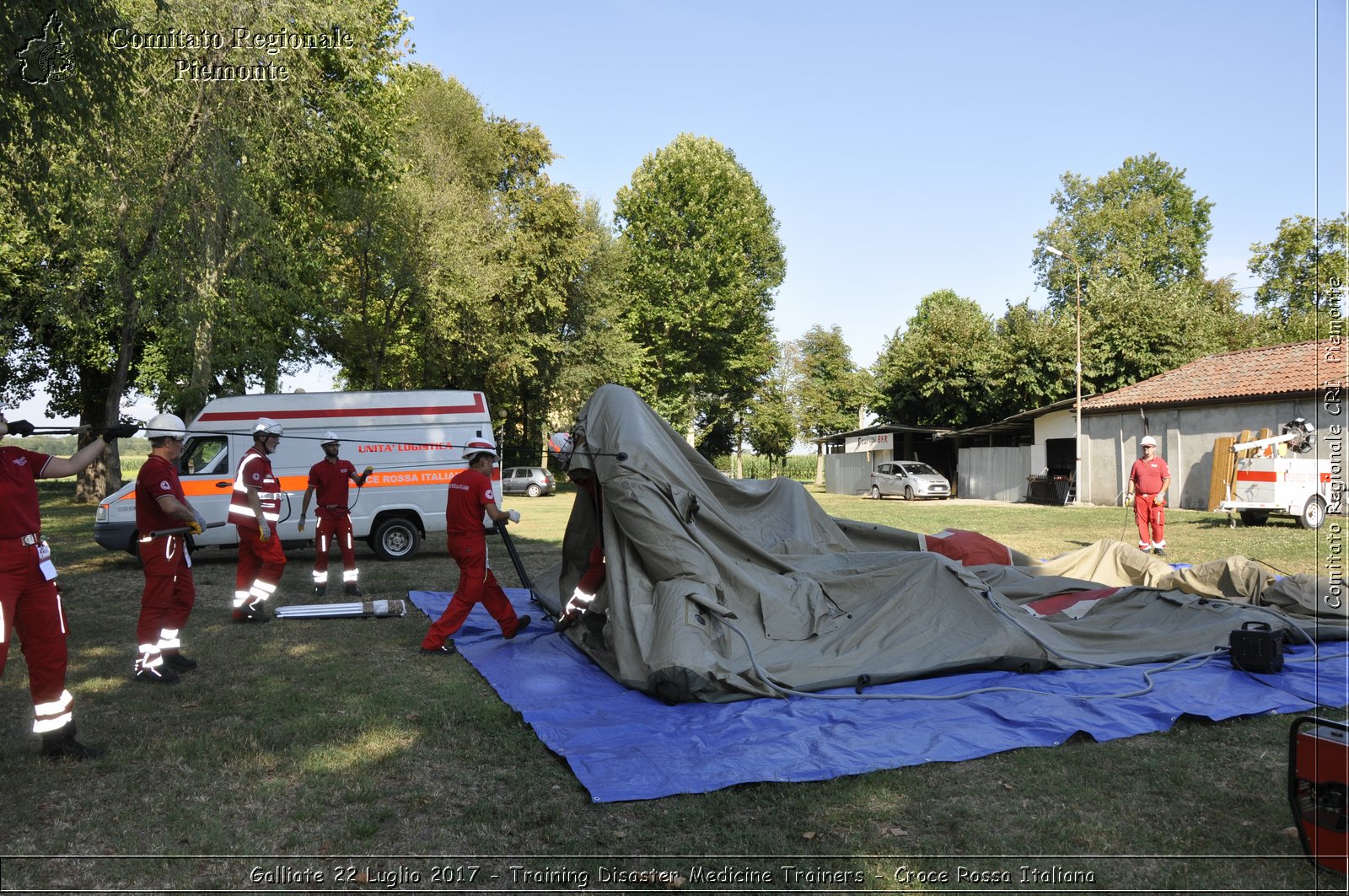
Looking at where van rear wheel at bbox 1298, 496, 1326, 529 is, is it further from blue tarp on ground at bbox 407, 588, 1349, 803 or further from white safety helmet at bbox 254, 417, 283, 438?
white safety helmet at bbox 254, 417, 283, 438

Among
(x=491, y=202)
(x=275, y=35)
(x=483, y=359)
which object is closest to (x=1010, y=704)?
(x=275, y=35)

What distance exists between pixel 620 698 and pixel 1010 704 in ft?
9.00

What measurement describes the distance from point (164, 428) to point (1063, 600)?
849 centimetres

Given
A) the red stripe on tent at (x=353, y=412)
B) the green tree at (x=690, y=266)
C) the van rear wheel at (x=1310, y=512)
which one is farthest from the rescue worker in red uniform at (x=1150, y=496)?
the green tree at (x=690, y=266)

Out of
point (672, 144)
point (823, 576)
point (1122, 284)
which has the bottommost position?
point (823, 576)

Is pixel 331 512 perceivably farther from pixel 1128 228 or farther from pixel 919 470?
pixel 1128 228

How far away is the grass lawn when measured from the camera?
3740mm

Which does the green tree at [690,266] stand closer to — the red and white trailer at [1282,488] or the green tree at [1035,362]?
the green tree at [1035,362]

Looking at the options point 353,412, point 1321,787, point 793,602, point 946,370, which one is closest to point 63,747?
point 793,602

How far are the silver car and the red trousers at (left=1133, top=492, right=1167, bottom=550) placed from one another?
2027 cm

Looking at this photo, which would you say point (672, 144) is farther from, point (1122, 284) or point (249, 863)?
Result: point (249, 863)

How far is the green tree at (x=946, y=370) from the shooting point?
38353mm

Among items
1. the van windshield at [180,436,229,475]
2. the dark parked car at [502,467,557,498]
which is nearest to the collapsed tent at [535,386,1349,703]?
the van windshield at [180,436,229,475]

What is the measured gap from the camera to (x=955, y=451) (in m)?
39.9
